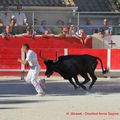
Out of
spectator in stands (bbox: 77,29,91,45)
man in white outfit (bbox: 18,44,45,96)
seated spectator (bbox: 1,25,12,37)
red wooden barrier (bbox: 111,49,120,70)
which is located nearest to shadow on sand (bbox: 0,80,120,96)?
man in white outfit (bbox: 18,44,45,96)

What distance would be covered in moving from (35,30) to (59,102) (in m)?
10.9

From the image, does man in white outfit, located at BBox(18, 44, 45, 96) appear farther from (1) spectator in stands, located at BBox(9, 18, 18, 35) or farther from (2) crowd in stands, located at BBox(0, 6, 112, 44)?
(1) spectator in stands, located at BBox(9, 18, 18, 35)

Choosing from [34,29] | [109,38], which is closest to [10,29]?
[34,29]

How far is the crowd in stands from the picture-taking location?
84.6ft

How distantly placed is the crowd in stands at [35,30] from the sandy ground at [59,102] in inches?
165

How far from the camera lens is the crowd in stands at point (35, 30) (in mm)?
25789

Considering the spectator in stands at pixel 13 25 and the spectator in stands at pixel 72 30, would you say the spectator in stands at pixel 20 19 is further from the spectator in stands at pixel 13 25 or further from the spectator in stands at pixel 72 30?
the spectator in stands at pixel 72 30

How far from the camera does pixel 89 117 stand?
13531 millimetres

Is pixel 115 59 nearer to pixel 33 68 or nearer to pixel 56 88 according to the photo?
pixel 56 88

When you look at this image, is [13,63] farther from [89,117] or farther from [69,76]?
[89,117]

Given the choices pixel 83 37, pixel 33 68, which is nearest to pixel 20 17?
pixel 83 37

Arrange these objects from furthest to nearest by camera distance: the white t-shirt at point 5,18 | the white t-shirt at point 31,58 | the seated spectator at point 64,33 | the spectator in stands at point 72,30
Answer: the white t-shirt at point 5,18, the spectator in stands at point 72,30, the seated spectator at point 64,33, the white t-shirt at point 31,58

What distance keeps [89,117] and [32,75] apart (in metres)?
4.47

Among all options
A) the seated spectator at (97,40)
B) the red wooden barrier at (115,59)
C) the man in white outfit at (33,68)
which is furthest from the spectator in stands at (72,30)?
the man in white outfit at (33,68)
